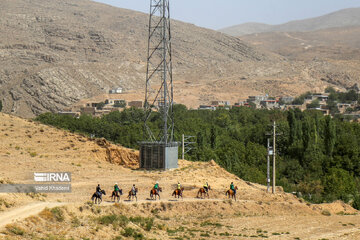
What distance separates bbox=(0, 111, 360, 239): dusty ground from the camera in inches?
1201

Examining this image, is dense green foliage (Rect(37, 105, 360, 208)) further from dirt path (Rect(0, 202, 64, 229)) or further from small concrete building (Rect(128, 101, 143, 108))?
small concrete building (Rect(128, 101, 143, 108))

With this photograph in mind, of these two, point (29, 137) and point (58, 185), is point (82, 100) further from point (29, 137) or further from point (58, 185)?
point (58, 185)

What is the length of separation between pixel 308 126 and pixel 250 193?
4000 cm

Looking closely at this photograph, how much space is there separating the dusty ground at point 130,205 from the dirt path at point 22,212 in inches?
1.6

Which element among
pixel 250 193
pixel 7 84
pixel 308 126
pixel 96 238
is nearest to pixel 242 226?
pixel 250 193

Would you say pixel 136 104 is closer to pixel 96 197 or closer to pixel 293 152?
pixel 293 152

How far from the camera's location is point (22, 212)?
99.6 ft

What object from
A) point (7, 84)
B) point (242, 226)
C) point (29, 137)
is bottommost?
point (242, 226)

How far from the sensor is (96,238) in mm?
29250

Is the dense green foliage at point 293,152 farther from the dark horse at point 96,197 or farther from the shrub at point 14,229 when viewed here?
the shrub at point 14,229

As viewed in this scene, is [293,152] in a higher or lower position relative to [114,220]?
higher

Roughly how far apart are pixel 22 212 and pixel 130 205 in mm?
8195

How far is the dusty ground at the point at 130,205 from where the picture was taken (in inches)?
1201

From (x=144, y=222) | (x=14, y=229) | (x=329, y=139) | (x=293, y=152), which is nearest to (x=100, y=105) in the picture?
(x=293, y=152)
